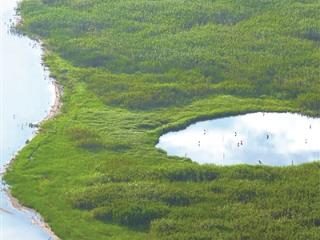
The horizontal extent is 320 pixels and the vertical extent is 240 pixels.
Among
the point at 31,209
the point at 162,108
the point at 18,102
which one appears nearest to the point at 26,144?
the point at 18,102

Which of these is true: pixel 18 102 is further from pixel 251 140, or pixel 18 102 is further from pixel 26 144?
pixel 251 140

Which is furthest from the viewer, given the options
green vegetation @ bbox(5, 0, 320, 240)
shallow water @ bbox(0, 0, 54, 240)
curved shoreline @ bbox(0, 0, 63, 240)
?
shallow water @ bbox(0, 0, 54, 240)

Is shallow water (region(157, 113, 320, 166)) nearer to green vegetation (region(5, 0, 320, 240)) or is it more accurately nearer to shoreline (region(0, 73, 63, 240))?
green vegetation (region(5, 0, 320, 240))

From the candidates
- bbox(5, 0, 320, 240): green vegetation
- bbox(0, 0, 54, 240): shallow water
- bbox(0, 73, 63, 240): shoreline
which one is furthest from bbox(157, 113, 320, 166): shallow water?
bbox(0, 0, 54, 240): shallow water

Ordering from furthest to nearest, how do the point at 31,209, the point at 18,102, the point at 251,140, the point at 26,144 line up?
the point at 18,102
the point at 251,140
the point at 26,144
the point at 31,209

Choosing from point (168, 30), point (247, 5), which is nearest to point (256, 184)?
point (168, 30)

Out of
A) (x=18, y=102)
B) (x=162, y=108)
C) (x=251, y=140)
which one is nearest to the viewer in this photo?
(x=251, y=140)

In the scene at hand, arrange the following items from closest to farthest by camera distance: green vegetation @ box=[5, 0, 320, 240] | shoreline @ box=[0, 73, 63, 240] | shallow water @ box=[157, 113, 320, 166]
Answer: green vegetation @ box=[5, 0, 320, 240]
shoreline @ box=[0, 73, 63, 240]
shallow water @ box=[157, 113, 320, 166]
